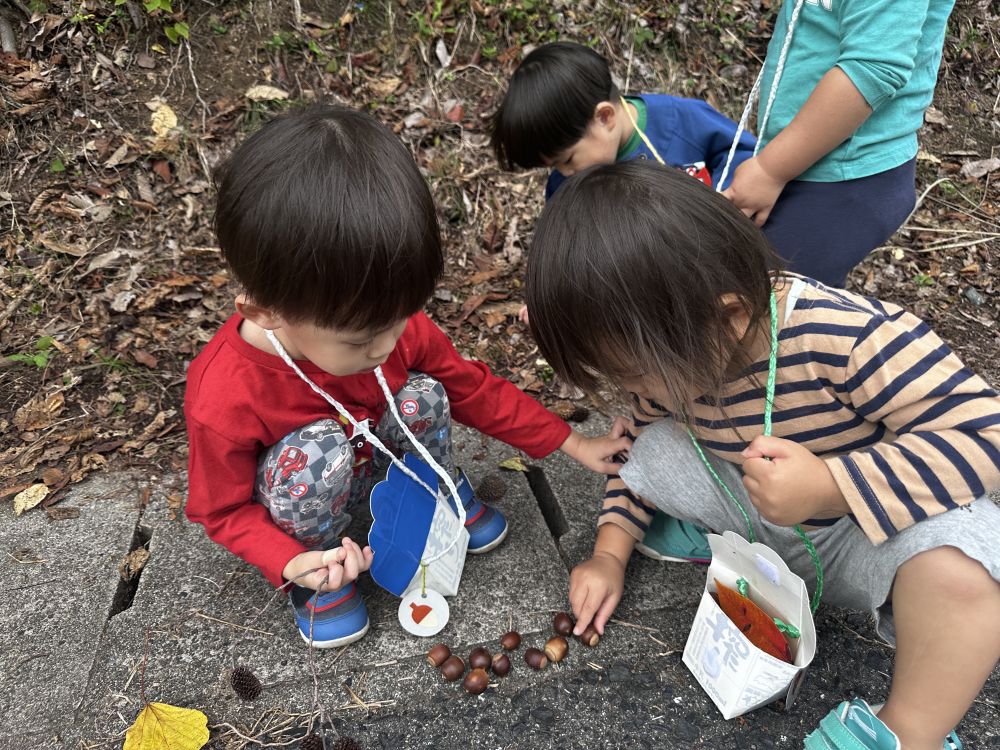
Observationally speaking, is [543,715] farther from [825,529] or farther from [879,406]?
[879,406]

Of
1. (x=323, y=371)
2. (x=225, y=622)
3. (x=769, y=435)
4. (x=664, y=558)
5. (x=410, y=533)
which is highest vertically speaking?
(x=769, y=435)

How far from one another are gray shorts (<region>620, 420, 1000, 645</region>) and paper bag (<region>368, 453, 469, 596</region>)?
509 mm

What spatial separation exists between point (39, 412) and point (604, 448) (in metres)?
2.08

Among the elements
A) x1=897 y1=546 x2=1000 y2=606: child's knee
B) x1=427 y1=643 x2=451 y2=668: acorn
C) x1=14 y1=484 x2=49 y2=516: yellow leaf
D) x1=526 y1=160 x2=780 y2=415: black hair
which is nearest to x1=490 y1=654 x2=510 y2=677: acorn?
x1=427 y1=643 x2=451 y2=668: acorn

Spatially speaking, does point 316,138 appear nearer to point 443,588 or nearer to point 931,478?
point 443,588

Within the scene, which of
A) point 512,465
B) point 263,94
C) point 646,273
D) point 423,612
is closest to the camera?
point 646,273

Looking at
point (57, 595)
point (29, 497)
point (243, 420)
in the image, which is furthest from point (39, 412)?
point (243, 420)

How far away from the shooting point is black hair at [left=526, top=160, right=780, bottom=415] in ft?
4.19

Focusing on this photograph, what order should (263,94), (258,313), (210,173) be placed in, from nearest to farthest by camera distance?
(258,313)
(210,173)
(263,94)

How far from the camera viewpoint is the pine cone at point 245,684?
1655 millimetres

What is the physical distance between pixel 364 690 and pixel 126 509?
1.10m

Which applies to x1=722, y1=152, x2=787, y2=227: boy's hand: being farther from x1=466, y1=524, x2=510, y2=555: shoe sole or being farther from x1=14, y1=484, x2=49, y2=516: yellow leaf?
x1=14, y1=484, x2=49, y2=516: yellow leaf

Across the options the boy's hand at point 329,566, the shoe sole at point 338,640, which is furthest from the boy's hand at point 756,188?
the shoe sole at point 338,640

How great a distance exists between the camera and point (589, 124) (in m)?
2.40
